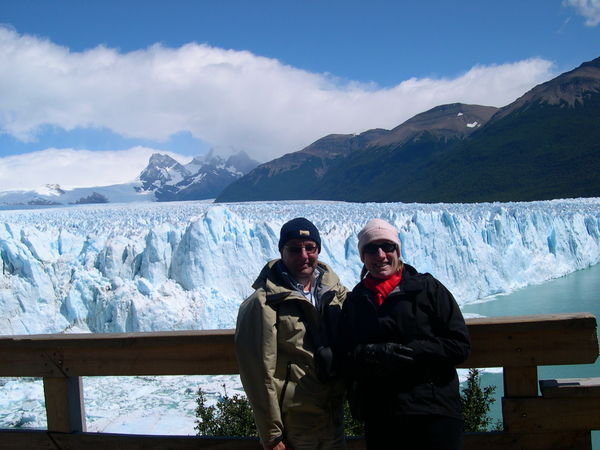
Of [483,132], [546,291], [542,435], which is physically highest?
[483,132]

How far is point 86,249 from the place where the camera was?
1088 cm

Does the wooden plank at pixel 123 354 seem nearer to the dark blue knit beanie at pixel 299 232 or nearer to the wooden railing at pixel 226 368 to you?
the wooden railing at pixel 226 368

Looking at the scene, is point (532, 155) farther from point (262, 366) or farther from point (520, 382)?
point (262, 366)

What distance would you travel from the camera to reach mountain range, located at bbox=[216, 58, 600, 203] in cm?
4634

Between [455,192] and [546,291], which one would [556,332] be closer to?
[546,291]

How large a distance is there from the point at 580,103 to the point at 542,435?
64.7 meters

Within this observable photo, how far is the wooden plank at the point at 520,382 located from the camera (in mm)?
1681

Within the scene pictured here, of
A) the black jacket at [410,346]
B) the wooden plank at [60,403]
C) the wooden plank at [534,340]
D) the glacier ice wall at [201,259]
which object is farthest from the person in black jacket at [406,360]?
the glacier ice wall at [201,259]

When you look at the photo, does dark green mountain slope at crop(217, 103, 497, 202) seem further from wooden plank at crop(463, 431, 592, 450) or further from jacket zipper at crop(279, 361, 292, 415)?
jacket zipper at crop(279, 361, 292, 415)

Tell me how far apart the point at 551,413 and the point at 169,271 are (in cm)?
925

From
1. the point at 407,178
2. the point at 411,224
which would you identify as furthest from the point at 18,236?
the point at 407,178

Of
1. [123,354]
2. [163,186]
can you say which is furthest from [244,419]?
[163,186]

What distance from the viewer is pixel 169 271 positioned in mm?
10328

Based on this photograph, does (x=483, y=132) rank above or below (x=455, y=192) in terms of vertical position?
above
